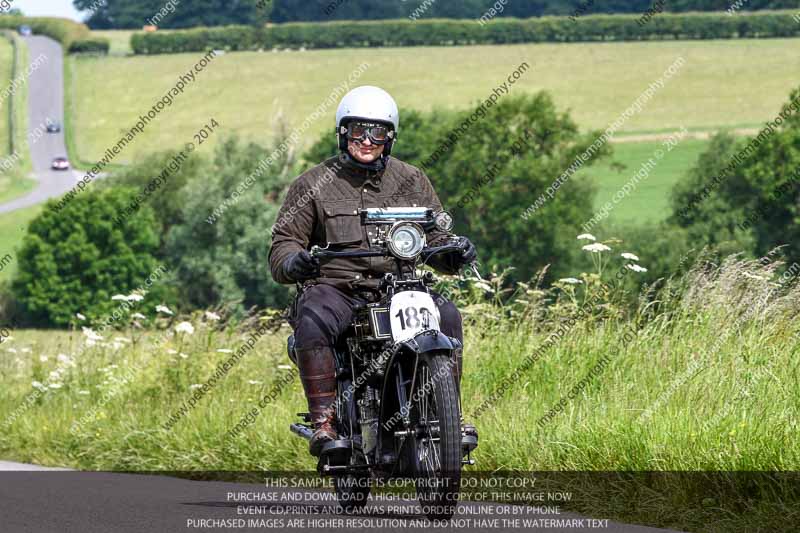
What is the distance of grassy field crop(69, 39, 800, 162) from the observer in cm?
8125

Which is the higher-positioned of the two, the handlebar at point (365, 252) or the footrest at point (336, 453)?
the handlebar at point (365, 252)

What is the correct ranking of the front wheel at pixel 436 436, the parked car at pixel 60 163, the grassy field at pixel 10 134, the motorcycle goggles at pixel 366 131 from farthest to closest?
the parked car at pixel 60 163 → the grassy field at pixel 10 134 → the motorcycle goggles at pixel 366 131 → the front wheel at pixel 436 436

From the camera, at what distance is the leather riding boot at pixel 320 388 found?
6.91m

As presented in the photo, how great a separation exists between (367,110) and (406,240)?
920mm

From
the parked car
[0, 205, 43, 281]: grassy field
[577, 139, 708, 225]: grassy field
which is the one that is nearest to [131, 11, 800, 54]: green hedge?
the parked car

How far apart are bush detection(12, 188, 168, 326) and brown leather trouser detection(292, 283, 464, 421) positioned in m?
66.8

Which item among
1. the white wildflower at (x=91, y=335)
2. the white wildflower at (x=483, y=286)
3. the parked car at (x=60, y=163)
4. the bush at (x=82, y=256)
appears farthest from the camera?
the parked car at (x=60, y=163)

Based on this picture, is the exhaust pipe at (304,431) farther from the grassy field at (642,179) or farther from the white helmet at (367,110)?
the grassy field at (642,179)

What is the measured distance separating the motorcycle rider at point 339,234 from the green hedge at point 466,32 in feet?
294

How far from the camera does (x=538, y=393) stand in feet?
29.4

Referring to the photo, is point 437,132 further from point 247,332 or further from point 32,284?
point 247,332

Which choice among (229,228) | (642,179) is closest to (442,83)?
(642,179)

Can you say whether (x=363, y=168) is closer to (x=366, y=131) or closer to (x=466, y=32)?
(x=366, y=131)

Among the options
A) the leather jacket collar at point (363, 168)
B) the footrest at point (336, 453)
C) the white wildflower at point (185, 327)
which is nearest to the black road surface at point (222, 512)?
the footrest at point (336, 453)
